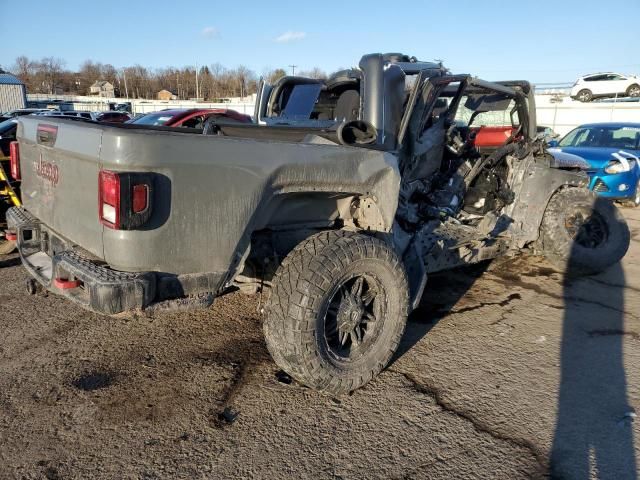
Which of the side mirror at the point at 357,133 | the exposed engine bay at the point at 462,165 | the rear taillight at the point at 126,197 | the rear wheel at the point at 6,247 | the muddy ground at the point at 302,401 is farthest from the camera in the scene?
the rear wheel at the point at 6,247

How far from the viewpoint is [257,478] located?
250 cm

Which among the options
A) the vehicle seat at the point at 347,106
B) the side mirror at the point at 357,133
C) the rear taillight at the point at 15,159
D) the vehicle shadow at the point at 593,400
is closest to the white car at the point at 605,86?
the vehicle shadow at the point at 593,400

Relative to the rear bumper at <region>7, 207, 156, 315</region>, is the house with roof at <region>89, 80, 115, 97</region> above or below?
above

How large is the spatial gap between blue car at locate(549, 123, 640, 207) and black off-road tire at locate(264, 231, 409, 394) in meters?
7.11

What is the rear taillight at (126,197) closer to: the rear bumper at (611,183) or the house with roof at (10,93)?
the rear bumper at (611,183)

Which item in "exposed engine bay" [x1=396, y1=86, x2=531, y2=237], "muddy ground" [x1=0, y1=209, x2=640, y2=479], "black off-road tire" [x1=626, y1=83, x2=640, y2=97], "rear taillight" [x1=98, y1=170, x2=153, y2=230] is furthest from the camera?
"black off-road tire" [x1=626, y1=83, x2=640, y2=97]

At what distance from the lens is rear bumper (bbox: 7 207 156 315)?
8.14 ft

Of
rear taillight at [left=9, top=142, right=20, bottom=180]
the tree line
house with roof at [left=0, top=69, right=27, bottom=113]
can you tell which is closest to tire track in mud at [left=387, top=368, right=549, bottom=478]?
rear taillight at [left=9, top=142, right=20, bottom=180]

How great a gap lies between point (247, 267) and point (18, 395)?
5.21 feet

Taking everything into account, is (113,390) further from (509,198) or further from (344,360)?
(509,198)

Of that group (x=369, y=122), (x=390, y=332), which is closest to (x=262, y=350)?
(x=390, y=332)

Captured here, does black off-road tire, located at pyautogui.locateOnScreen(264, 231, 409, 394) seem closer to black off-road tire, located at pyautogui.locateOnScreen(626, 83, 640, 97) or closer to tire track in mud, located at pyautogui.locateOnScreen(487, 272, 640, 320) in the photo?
tire track in mud, located at pyautogui.locateOnScreen(487, 272, 640, 320)

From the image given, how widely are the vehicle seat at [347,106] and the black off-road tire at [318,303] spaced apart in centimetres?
142

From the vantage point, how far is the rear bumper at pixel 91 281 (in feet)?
8.14
